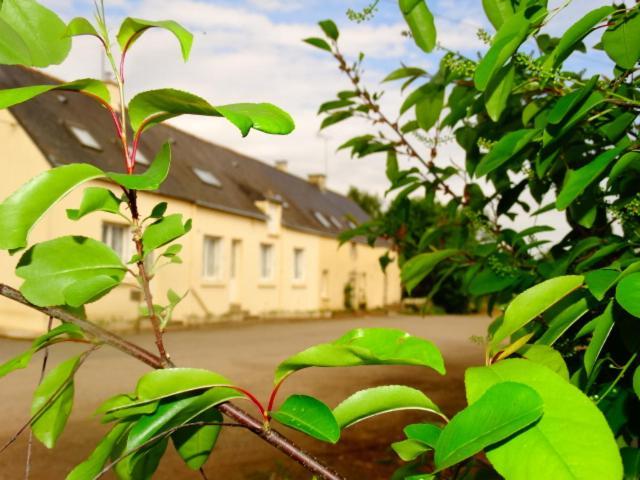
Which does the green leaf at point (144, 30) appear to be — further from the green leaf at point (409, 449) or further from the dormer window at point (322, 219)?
the dormer window at point (322, 219)

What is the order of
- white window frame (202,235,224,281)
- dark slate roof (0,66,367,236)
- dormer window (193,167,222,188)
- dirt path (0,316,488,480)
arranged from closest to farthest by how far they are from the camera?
dirt path (0,316,488,480) → dark slate roof (0,66,367,236) → white window frame (202,235,224,281) → dormer window (193,167,222,188)

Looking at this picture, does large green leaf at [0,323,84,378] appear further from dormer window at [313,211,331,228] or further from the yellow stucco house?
dormer window at [313,211,331,228]

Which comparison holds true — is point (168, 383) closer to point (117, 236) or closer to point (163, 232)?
point (163, 232)

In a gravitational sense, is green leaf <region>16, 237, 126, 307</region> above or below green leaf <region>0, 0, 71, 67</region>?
below

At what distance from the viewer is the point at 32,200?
611 millimetres

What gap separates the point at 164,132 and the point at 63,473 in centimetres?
1823

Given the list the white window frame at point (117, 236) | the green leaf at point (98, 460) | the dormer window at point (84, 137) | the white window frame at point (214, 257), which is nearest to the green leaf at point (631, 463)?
the green leaf at point (98, 460)

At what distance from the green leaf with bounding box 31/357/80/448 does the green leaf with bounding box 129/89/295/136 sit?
1.12 feet

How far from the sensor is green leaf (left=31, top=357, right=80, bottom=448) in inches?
33.0

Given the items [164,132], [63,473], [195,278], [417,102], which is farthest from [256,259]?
[417,102]

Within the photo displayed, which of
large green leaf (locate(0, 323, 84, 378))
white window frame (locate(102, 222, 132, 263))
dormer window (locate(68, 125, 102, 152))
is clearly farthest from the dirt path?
dormer window (locate(68, 125, 102, 152))

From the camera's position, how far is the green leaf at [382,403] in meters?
0.73

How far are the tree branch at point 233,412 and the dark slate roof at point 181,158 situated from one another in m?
8.91

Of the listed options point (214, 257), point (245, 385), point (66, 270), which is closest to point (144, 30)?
point (66, 270)
